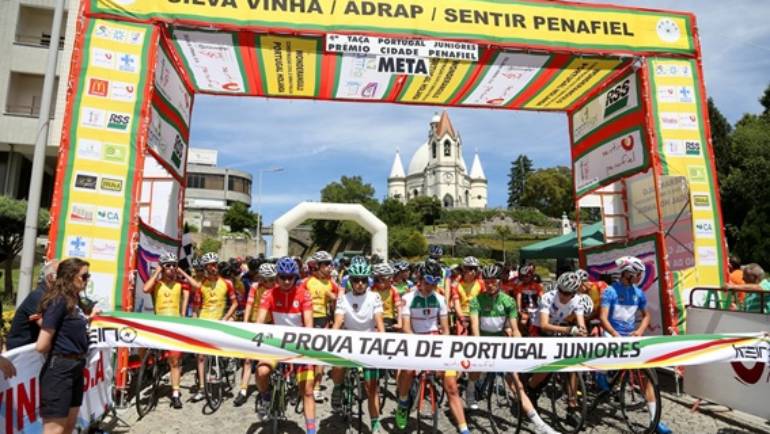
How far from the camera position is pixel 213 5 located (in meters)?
8.51

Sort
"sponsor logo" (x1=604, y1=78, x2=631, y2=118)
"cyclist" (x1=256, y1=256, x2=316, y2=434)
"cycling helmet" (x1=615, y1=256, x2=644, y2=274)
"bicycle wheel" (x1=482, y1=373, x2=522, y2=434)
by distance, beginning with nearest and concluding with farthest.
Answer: "cyclist" (x1=256, y1=256, x2=316, y2=434) < "bicycle wheel" (x1=482, y1=373, x2=522, y2=434) < "cycling helmet" (x1=615, y1=256, x2=644, y2=274) < "sponsor logo" (x1=604, y1=78, x2=631, y2=118)

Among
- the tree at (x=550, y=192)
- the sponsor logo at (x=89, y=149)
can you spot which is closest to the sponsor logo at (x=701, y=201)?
the sponsor logo at (x=89, y=149)

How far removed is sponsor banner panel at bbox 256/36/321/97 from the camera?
9.02 metres

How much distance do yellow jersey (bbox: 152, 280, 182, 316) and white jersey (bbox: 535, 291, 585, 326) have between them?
5.38m

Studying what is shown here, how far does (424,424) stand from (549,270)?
43245mm

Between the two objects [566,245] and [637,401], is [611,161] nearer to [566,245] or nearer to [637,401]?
[566,245]

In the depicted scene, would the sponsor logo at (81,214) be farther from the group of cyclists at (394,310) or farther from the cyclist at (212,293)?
the cyclist at (212,293)

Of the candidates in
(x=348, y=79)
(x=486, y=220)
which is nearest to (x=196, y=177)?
(x=486, y=220)

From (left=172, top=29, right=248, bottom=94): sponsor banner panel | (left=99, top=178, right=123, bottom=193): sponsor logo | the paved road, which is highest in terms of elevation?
(left=172, top=29, right=248, bottom=94): sponsor banner panel

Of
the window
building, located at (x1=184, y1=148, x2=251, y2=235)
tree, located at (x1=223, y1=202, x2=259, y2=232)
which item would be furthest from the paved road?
the window

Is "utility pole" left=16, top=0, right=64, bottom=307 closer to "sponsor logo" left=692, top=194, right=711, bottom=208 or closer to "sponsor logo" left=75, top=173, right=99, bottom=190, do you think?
"sponsor logo" left=75, top=173, right=99, bottom=190

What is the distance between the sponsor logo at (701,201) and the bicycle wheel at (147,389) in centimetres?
968

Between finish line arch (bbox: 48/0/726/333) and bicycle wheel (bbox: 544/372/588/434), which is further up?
finish line arch (bbox: 48/0/726/333)

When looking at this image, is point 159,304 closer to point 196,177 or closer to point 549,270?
point 549,270
